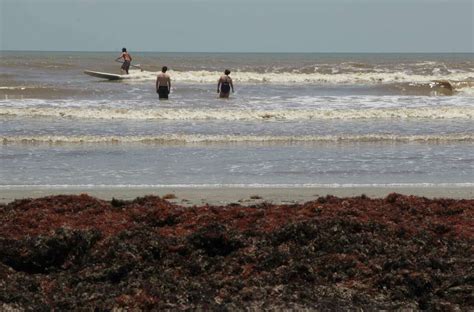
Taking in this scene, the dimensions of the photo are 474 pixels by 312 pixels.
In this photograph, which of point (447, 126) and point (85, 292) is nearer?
point (85, 292)

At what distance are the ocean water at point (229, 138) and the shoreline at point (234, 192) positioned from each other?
36 centimetres

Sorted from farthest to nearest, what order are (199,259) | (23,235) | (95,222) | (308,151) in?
(308,151)
(95,222)
(23,235)
(199,259)

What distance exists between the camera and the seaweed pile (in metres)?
5.23

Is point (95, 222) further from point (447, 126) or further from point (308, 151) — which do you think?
point (447, 126)

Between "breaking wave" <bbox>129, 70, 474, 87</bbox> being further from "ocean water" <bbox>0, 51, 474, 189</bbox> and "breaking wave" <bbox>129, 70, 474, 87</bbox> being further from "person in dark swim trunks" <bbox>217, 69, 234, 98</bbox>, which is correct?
"person in dark swim trunks" <bbox>217, 69, 234, 98</bbox>

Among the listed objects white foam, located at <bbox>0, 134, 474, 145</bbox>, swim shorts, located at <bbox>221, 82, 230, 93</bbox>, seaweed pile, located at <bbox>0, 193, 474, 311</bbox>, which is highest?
swim shorts, located at <bbox>221, 82, 230, 93</bbox>

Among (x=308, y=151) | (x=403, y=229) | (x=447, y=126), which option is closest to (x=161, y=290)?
(x=403, y=229)

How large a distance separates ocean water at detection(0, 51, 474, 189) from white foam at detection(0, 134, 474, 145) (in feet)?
0.07

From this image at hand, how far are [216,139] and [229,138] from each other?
35 centimetres

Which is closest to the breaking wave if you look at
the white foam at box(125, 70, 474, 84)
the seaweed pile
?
the white foam at box(125, 70, 474, 84)

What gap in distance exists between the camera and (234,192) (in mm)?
9648

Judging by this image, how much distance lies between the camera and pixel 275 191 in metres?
9.73

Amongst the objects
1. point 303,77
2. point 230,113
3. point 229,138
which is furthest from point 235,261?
point 303,77

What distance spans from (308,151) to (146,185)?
4333 millimetres
